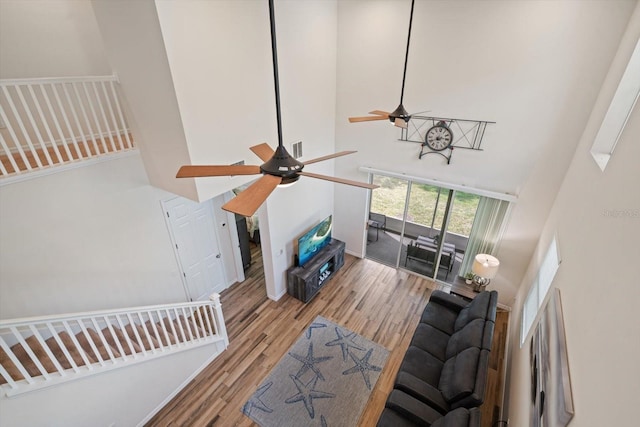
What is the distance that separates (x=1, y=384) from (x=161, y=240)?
2.14 m

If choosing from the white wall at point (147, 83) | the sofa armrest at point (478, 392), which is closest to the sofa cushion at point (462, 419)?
the sofa armrest at point (478, 392)

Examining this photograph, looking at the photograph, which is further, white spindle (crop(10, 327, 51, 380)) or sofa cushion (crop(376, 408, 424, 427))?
sofa cushion (crop(376, 408, 424, 427))

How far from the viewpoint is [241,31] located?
337 centimetres

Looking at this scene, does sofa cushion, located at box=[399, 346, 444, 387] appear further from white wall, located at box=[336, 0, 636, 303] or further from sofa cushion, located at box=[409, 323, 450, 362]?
white wall, located at box=[336, 0, 636, 303]

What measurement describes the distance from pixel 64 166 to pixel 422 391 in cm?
473

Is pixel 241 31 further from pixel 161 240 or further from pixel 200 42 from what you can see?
pixel 161 240

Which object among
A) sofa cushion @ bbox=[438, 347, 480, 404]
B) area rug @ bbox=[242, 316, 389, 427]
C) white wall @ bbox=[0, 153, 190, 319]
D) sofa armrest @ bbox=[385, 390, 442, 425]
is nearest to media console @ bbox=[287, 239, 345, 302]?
area rug @ bbox=[242, 316, 389, 427]

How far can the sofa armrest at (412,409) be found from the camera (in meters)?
3.02

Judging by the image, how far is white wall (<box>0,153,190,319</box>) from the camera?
2984mm

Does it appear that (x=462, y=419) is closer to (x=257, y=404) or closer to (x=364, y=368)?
(x=364, y=368)

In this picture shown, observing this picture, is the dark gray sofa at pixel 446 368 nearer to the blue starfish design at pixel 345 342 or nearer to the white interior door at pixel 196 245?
the blue starfish design at pixel 345 342

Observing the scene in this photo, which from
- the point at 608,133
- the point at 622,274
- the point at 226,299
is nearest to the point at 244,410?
the point at 226,299

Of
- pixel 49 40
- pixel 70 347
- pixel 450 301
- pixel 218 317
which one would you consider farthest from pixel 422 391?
pixel 49 40

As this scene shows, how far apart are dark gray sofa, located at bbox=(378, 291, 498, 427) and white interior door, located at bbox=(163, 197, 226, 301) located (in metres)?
3.63
